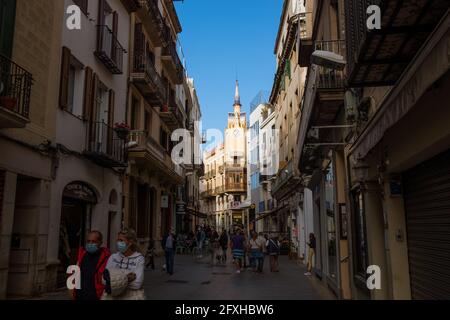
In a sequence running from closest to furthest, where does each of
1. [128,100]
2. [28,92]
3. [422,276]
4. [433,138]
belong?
[433,138] → [422,276] → [28,92] → [128,100]

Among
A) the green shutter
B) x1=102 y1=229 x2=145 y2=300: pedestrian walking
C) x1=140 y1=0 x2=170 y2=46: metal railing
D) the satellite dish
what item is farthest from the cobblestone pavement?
x1=140 y1=0 x2=170 y2=46: metal railing

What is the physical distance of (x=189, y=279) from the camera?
1644 centimetres

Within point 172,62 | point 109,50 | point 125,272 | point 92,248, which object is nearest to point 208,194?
point 172,62

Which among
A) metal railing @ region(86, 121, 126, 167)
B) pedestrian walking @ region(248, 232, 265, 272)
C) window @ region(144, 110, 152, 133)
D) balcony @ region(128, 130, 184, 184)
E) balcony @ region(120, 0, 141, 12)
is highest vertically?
balcony @ region(120, 0, 141, 12)

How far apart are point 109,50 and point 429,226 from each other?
13264mm

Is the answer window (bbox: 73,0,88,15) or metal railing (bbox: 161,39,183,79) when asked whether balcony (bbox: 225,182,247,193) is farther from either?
window (bbox: 73,0,88,15)

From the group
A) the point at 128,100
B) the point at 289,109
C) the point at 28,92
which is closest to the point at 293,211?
the point at 289,109

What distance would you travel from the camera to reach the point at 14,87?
33.5ft

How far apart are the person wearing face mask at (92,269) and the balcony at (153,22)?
1781cm

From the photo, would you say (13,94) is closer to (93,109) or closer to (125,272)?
(93,109)

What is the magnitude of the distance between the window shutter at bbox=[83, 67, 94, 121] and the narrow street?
5818mm

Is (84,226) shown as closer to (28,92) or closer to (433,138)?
(28,92)

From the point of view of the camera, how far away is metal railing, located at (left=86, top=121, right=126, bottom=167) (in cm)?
1501
